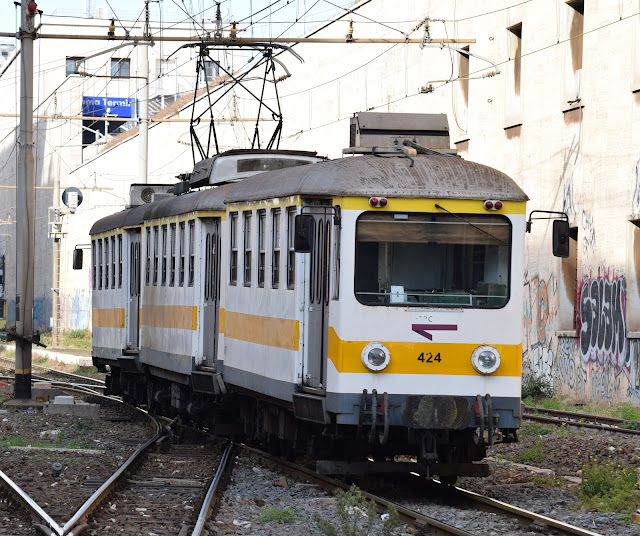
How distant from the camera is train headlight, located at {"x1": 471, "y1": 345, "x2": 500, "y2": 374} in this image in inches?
458

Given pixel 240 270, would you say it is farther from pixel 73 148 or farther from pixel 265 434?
pixel 73 148

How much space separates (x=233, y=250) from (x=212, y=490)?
381 cm

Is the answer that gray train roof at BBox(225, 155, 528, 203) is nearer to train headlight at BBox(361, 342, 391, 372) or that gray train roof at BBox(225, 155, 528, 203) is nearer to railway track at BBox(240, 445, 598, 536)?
train headlight at BBox(361, 342, 391, 372)

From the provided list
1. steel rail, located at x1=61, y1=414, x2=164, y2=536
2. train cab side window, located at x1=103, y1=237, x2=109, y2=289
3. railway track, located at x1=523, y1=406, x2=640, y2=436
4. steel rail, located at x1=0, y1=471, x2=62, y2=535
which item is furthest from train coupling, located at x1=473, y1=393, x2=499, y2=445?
train cab side window, located at x1=103, y1=237, x2=109, y2=289

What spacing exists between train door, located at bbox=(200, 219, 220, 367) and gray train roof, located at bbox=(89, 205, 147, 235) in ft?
14.1

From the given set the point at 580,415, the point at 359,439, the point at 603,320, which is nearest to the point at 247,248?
the point at 359,439

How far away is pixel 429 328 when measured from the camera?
38.2 feet

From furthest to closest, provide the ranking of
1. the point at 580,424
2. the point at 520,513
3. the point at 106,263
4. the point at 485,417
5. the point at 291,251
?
the point at 106,263 → the point at 580,424 → the point at 291,251 → the point at 485,417 → the point at 520,513

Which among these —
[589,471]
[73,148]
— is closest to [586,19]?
[589,471]

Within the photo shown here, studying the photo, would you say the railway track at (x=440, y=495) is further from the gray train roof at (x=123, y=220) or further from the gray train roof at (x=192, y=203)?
the gray train roof at (x=123, y=220)

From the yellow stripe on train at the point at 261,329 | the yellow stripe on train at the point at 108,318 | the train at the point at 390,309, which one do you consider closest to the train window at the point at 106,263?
the yellow stripe on train at the point at 108,318

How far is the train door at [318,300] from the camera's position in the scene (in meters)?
12.0

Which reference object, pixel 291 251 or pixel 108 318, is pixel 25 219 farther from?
pixel 291 251

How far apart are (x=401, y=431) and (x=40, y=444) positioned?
6.47 meters
